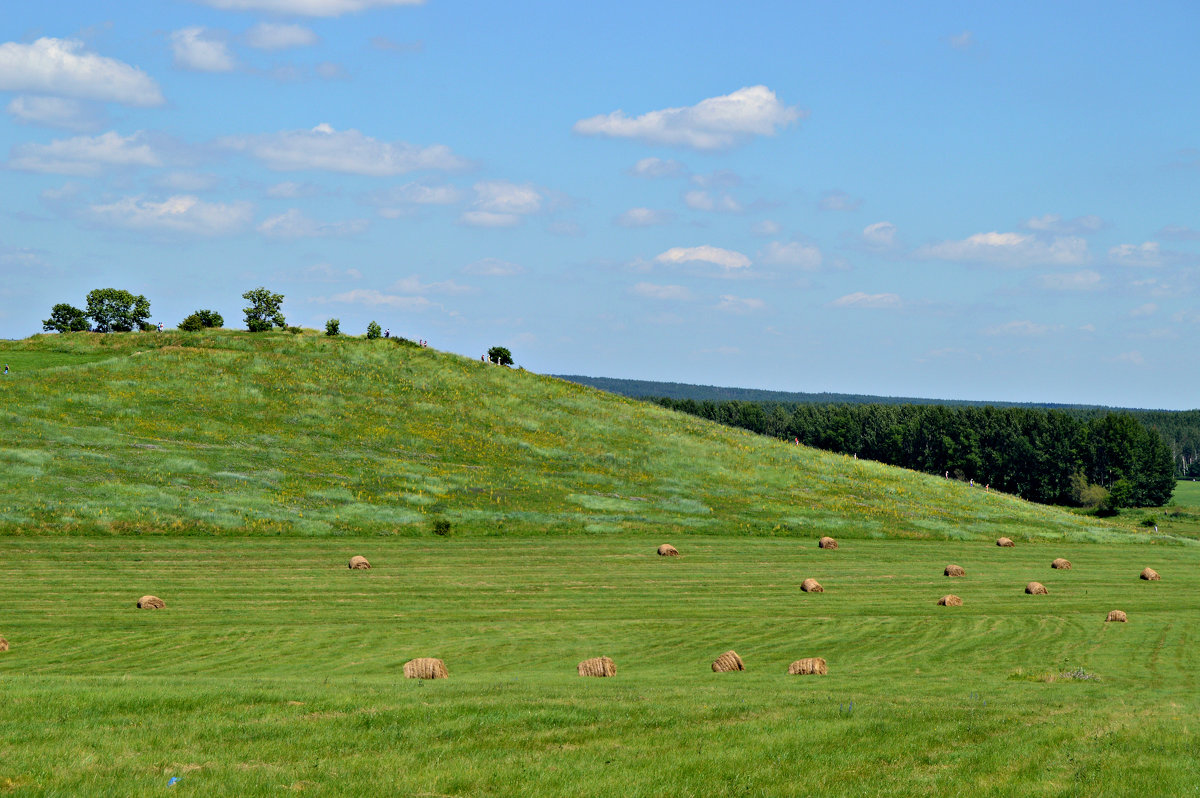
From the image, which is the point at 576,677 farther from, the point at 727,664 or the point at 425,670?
the point at 727,664

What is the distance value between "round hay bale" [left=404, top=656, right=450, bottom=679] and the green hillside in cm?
3345

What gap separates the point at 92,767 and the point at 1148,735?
773 inches

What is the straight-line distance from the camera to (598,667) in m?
30.1

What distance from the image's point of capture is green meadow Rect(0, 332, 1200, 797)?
1795 cm

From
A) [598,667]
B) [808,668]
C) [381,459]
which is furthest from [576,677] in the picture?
[381,459]

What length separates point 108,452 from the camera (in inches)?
2746

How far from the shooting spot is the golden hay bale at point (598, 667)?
98.4ft

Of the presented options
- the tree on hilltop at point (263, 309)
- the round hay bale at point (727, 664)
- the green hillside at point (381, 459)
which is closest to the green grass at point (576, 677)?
the round hay bale at point (727, 664)

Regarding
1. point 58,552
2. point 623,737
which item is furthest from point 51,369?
point 623,737

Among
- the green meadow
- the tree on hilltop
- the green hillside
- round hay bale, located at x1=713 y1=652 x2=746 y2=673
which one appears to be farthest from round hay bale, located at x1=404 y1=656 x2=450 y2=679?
the tree on hilltop

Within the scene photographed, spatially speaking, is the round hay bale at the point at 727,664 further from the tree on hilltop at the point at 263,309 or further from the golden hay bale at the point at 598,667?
the tree on hilltop at the point at 263,309

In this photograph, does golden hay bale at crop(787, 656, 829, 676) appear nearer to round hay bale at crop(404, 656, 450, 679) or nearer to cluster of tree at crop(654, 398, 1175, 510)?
round hay bale at crop(404, 656, 450, 679)

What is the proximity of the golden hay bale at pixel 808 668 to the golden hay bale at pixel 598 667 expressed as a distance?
5.42m

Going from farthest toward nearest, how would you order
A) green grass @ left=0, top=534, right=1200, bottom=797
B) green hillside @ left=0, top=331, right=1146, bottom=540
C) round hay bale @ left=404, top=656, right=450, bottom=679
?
green hillside @ left=0, top=331, right=1146, bottom=540
round hay bale @ left=404, top=656, right=450, bottom=679
green grass @ left=0, top=534, right=1200, bottom=797
